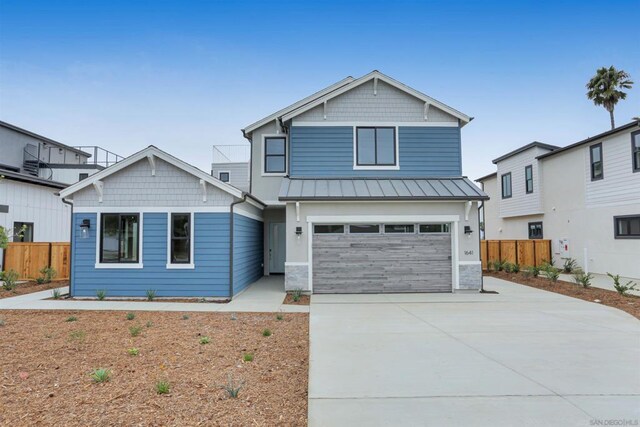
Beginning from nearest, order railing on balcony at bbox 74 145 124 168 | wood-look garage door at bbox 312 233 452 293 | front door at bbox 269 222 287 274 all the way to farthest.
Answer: wood-look garage door at bbox 312 233 452 293 → front door at bbox 269 222 287 274 → railing on balcony at bbox 74 145 124 168

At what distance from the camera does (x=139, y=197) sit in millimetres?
10219

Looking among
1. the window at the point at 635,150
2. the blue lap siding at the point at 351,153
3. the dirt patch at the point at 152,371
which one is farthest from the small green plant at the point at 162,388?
the window at the point at 635,150

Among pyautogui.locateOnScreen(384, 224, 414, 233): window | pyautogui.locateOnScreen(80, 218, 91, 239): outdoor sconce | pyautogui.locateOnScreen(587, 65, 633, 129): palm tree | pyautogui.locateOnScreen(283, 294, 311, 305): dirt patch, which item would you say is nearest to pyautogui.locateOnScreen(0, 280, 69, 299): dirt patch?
pyautogui.locateOnScreen(80, 218, 91, 239): outdoor sconce

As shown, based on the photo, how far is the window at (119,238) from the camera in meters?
10.3

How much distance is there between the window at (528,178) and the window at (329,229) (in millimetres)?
13085

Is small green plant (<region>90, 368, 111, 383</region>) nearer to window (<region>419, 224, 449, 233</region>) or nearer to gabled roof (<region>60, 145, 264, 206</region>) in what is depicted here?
gabled roof (<region>60, 145, 264, 206</region>)

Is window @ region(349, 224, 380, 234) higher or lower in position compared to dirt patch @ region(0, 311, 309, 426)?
higher

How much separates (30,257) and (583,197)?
2282 centimetres

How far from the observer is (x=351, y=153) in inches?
503

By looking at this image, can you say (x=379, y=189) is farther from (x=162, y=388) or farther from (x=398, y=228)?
(x=162, y=388)

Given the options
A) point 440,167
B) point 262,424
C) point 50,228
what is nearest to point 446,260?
point 440,167

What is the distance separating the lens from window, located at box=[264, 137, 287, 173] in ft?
46.1

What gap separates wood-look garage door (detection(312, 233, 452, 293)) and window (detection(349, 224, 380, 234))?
5.1 inches

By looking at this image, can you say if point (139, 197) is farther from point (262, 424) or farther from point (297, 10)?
point (297, 10)
